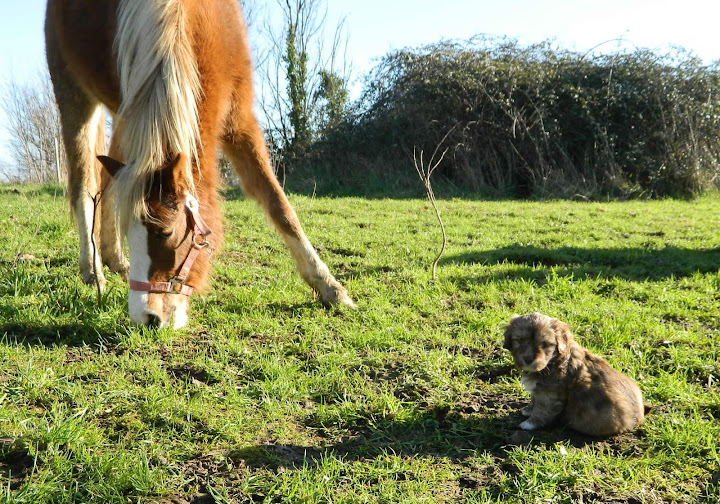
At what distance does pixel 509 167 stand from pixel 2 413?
12743 millimetres

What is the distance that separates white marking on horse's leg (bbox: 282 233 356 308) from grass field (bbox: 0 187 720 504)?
135 mm

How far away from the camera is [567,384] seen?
8.97 ft

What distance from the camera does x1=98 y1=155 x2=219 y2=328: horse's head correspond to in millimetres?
3352

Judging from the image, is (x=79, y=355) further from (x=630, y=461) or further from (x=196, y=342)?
(x=630, y=461)

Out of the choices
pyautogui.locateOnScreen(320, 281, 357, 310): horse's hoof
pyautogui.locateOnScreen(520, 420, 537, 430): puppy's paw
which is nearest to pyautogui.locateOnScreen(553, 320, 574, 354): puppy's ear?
pyautogui.locateOnScreen(520, 420, 537, 430): puppy's paw

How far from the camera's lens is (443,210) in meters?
9.88

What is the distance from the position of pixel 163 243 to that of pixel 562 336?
2.45 metres

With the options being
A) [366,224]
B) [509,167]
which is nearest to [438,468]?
[366,224]

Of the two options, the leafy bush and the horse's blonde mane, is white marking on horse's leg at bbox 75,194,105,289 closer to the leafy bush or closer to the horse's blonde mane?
the horse's blonde mane

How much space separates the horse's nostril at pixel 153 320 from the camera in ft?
11.4

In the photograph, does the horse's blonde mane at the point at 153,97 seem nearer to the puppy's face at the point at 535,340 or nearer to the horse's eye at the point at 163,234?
the horse's eye at the point at 163,234

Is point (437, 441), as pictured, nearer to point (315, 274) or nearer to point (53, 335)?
point (315, 274)

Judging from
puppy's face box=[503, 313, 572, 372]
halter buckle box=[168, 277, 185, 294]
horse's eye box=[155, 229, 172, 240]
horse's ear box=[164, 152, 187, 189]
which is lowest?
puppy's face box=[503, 313, 572, 372]

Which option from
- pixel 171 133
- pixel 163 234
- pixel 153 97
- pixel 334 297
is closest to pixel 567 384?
pixel 334 297
